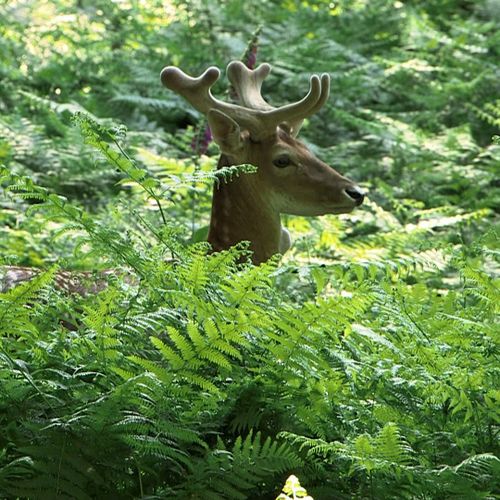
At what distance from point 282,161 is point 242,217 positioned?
36cm

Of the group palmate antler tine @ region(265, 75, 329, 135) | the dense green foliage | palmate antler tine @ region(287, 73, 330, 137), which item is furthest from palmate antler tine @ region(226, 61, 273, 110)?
the dense green foliage

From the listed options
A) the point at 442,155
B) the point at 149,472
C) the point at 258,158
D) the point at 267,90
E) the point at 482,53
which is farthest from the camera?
the point at 482,53

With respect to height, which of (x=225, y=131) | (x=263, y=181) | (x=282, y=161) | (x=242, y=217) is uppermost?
(x=225, y=131)

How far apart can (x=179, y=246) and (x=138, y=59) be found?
8606 mm

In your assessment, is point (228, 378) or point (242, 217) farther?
point (242, 217)

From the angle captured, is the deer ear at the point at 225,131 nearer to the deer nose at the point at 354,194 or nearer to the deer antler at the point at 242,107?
the deer antler at the point at 242,107

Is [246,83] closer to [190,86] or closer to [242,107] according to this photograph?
[242,107]

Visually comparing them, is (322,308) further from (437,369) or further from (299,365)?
(437,369)

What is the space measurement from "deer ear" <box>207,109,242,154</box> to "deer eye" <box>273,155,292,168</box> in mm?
219

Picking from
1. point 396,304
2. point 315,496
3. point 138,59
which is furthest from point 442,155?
point 315,496

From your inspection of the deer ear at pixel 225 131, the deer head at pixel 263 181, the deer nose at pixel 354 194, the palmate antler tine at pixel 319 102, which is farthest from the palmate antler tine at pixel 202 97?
the deer nose at pixel 354 194

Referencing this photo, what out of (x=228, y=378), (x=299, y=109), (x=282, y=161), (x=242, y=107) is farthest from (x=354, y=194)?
(x=228, y=378)

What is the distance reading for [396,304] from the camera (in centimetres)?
359

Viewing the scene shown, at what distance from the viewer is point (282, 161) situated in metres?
6.07
